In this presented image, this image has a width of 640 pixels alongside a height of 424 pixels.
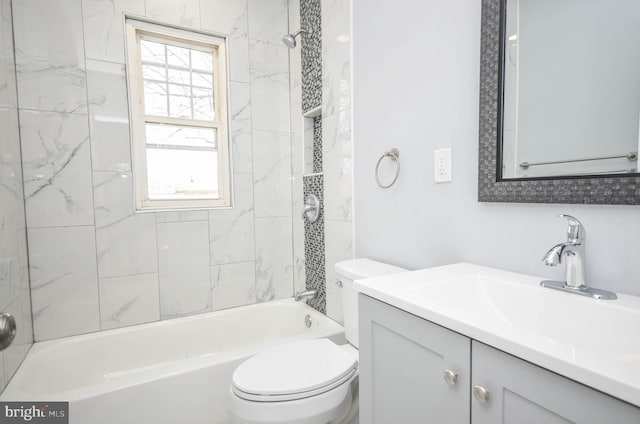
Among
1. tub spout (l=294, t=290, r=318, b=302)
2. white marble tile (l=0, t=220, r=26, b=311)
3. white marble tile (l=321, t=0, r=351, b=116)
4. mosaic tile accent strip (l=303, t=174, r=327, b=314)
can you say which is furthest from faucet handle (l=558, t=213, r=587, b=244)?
white marble tile (l=0, t=220, r=26, b=311)

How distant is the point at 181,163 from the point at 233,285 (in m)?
0.95

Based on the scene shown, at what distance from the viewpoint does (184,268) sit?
2180 mm

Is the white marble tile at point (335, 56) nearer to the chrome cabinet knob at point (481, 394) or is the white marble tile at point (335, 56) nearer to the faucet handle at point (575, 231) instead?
the faucet handle at point (575, 231)

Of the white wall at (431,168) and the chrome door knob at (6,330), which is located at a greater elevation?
the white wall at (431,168)

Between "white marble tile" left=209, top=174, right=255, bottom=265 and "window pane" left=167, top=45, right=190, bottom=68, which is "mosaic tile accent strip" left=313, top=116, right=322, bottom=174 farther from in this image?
"window pane" left=167, top=45, right=190, bottom=68

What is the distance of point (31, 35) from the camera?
1769 mm

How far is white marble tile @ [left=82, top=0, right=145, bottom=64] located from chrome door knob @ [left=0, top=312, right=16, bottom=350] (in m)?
1.80

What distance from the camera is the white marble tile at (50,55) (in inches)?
69.1

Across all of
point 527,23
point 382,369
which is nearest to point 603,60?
point 527,23

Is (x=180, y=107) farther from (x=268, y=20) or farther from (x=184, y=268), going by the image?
(x=184, y=268)

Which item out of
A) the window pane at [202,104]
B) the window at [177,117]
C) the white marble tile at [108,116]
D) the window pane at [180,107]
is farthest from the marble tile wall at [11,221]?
the window pane at [202,104]

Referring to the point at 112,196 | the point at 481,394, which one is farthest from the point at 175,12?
the point at 481,394

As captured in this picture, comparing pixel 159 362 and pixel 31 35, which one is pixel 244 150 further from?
pixel 159 362

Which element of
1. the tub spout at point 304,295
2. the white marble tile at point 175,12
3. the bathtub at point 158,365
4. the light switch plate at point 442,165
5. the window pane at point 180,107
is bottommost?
the bathtub at point 158,365
